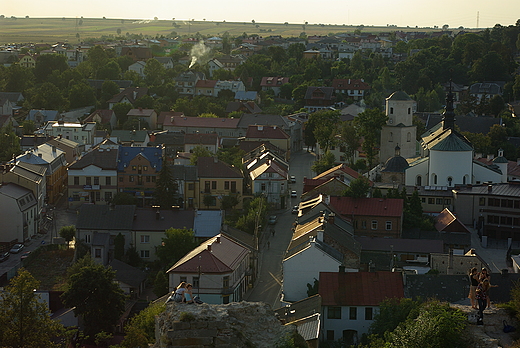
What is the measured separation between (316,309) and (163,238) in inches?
522

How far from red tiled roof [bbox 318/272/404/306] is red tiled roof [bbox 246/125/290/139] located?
3752 centimetres

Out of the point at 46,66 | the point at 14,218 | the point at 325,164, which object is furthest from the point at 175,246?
the point at 46,66

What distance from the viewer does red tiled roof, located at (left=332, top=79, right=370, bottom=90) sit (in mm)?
99125

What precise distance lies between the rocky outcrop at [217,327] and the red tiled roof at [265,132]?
53462 millimetres

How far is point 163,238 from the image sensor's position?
1663 inches

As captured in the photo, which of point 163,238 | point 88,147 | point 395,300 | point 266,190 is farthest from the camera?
point 88,147

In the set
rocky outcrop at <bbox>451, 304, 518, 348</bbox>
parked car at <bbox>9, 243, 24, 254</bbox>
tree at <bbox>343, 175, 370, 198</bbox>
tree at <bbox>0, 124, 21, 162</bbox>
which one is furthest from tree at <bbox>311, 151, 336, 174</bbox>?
rocky outcrop at <bbox>451, 304, 518, 348</bbox>

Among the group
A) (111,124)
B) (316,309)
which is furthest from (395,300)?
(111,124)

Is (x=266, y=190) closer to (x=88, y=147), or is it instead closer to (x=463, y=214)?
(x=463, y=214)

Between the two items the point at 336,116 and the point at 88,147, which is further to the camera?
the point at 336,116

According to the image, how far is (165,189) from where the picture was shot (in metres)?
50.1

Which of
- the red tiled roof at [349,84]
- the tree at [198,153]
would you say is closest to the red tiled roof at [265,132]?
the tree at [198,153]

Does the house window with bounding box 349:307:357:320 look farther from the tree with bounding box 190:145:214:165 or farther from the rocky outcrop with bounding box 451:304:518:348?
the tree with bounding box 190:145:214:165

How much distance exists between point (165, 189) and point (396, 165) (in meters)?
15.4
